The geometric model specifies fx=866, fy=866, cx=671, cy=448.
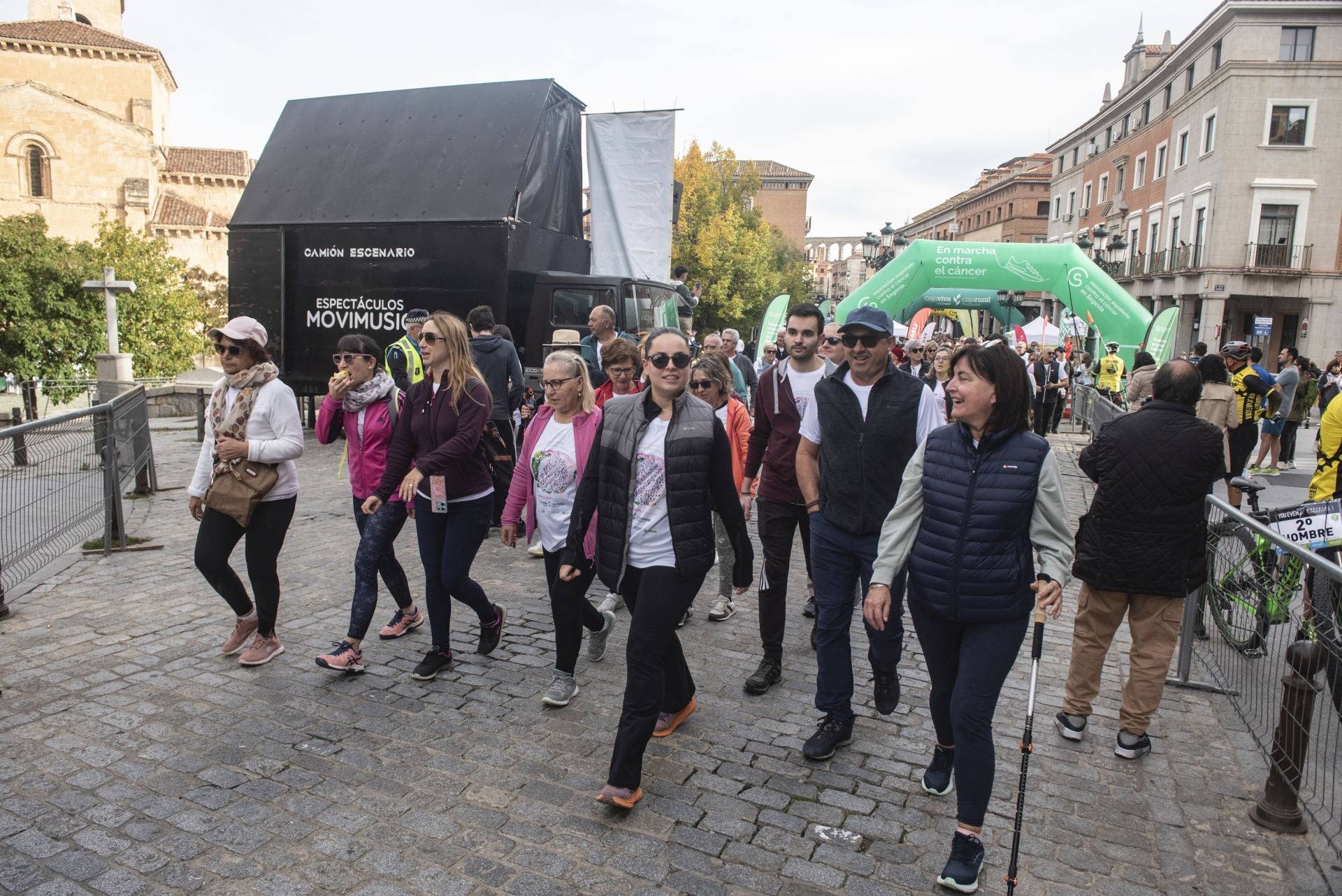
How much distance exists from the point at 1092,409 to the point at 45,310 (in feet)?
108

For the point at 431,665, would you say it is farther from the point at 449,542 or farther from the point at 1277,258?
the point at 1277,258

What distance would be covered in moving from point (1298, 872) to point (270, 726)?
439cm

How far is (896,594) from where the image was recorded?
12.9 feet

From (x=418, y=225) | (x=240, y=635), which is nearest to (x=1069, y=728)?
(x=240, y=635)

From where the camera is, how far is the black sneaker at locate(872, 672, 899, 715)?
168 inches

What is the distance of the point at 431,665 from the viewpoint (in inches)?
189

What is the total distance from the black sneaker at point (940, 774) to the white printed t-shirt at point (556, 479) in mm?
2054

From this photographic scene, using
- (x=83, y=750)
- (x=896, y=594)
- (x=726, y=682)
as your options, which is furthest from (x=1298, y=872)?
(x=83, y=750)

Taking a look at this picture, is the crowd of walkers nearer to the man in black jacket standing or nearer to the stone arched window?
the man in black jacket standing

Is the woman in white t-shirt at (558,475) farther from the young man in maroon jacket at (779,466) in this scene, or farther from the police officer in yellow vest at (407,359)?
the police officer in yellow vest at (407,359)

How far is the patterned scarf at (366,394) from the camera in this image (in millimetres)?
4910

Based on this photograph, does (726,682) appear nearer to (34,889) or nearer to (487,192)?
(34,889)

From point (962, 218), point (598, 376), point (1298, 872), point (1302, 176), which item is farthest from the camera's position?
point (962, 218)

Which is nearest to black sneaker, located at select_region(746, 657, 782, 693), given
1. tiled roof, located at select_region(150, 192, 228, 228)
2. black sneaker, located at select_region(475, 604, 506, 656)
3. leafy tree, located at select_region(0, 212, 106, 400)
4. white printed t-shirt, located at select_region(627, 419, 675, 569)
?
white printed t-shirt, located at select_region(627, 419, 675, 569)
